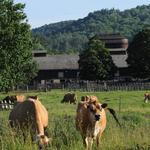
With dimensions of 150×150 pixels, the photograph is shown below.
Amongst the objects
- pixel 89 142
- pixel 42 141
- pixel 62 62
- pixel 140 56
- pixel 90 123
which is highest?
pixel 140 56

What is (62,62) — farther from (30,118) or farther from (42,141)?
(42,141)

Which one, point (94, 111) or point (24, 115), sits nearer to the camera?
point (94, 111)

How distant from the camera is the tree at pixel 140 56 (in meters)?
80.8

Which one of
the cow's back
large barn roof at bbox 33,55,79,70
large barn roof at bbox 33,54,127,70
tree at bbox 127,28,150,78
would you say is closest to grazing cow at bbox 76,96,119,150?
the cow's back

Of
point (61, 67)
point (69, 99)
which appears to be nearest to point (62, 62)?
point (61, 67)

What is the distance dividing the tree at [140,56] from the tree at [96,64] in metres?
4.71

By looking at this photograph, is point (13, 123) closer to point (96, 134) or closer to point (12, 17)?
point (96, 134)

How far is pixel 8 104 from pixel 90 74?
48.2 m

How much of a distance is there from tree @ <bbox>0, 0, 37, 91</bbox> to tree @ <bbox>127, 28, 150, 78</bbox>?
38584 millimetres

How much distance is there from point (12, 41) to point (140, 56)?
41008 millimetres

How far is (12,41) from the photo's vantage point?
43.4m

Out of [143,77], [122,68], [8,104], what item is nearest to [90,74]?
[143,77]

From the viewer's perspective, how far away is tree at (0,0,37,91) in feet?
141

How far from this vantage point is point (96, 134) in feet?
43.1
